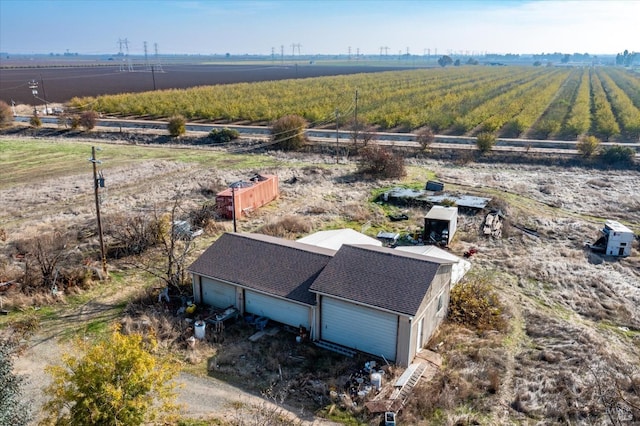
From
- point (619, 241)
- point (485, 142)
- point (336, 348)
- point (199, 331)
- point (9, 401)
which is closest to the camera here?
point (9, 401)

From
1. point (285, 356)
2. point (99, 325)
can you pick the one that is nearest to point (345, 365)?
point (285, 356)

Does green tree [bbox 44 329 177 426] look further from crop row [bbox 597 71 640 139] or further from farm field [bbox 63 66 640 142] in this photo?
crop row [bbox 597 71 640 139]

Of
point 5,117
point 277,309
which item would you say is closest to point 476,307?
point 277,309

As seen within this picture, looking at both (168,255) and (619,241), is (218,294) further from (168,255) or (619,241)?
(619,241)

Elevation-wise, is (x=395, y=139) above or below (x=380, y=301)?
below

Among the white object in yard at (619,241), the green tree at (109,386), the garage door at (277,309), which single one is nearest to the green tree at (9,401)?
the green tree at (109,386)

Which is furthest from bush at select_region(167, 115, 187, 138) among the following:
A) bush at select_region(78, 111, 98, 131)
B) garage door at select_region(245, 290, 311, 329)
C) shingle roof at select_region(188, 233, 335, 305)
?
garage door at select_region(245, 290, 311, 329)
